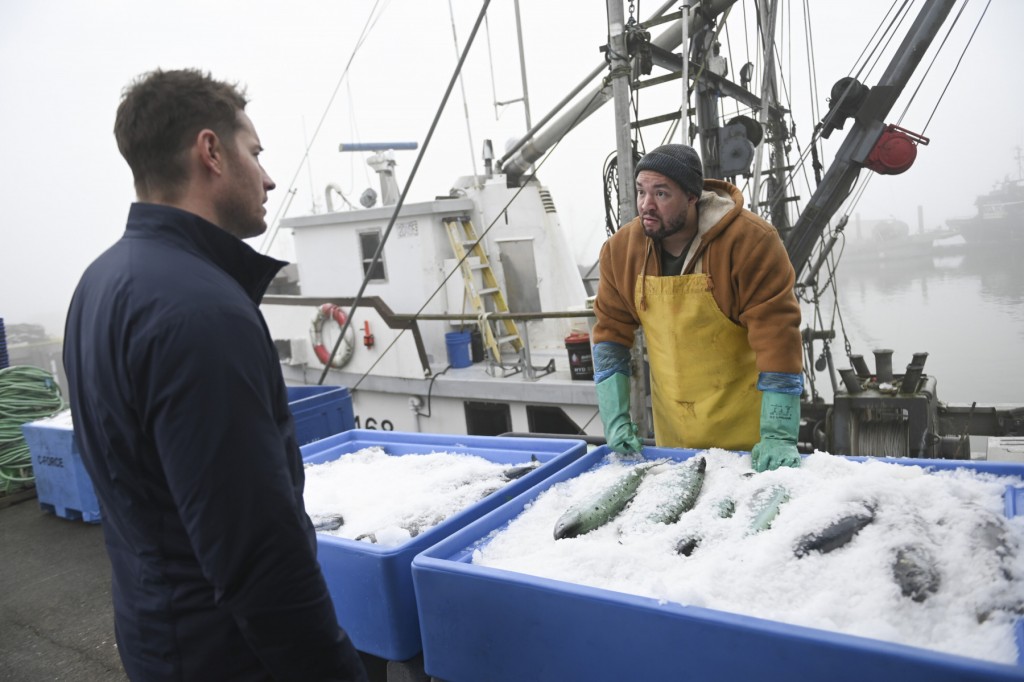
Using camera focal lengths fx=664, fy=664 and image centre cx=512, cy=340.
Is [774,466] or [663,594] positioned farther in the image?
[774,466]

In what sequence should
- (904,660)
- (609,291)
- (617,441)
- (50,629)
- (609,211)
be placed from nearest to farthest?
1. (904,660)
2. (617,441)
3. (609,291)
4. (50,629)
5. (609,211)

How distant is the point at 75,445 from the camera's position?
4.91m

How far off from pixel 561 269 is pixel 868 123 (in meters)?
4.45

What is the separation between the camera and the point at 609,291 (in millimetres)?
2719

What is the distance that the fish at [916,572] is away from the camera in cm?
120

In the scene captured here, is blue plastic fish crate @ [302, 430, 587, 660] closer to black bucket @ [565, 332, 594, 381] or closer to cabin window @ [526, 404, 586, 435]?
black bucket @ [565, 332, 594, 381]

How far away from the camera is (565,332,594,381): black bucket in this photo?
21.0 feet

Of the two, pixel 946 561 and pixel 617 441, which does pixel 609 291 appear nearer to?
pixel 617 441

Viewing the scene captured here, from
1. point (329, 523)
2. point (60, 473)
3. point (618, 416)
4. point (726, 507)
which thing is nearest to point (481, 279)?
point (60, 473)

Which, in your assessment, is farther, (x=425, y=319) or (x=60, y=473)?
(x=425, y=319)

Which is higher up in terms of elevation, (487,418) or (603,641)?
(603,641)

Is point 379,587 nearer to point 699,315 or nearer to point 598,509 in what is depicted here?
point 598,509

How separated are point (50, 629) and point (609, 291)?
3382 millimetres

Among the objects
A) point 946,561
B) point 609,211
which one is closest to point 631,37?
point 609,211
